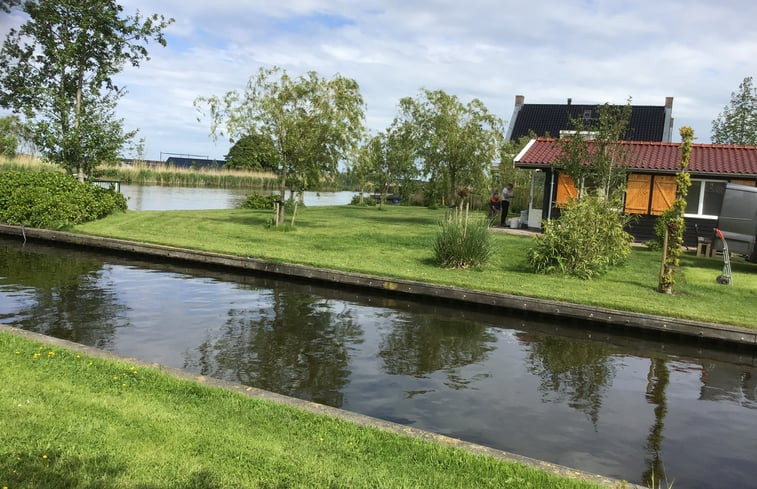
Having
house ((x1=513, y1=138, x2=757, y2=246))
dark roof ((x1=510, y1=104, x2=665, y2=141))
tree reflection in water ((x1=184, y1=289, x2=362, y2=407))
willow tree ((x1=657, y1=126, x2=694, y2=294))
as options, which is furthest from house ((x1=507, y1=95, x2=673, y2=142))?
tree reflection in water ((x1=184, y1=289, x2=362, y2=407))

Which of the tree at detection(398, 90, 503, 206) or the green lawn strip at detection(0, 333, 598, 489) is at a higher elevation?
the tree at detection(398, 90, 503, 206)

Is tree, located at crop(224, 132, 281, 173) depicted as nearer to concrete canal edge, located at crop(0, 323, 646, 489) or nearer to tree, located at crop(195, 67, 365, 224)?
tree, located at crop(195, 67, 365, 224)

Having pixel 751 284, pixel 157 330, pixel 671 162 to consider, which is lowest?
pixel 157 330

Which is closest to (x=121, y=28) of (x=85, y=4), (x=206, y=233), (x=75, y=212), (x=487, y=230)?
(x=85, y=4)

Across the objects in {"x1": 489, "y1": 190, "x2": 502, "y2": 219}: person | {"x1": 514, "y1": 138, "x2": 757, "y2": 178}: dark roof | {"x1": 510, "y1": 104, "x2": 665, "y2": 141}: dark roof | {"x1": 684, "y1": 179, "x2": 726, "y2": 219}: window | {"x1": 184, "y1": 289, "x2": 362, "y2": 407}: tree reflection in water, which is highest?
{"x1": 510, "y1": 104, "x2": 665, "y2": 141}: dark roof

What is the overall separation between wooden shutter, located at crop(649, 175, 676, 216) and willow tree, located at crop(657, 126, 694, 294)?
34.0 ft

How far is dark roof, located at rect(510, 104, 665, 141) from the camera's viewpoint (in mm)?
40375

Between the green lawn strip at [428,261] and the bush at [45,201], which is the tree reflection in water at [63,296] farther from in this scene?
the bush at [45,201]

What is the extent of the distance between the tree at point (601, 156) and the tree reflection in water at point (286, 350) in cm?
935

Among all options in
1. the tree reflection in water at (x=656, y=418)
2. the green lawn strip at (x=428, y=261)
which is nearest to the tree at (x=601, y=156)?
the green lawn strip at (x=428, y=261)

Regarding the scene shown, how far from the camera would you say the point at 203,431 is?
4.48 metres

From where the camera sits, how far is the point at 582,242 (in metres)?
13.9

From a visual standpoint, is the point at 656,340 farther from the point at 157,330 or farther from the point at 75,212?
the point at 75,212

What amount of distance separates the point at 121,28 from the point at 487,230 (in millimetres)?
16436
